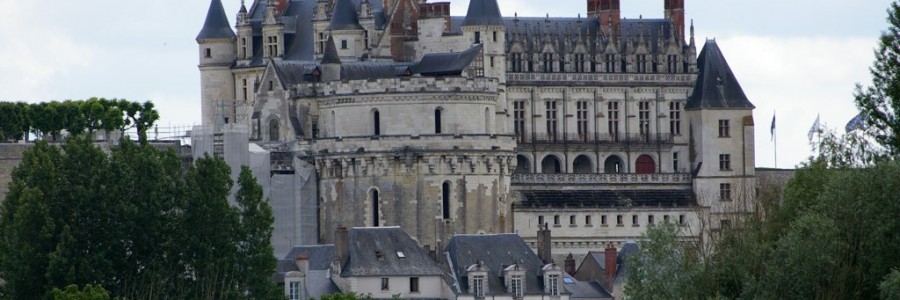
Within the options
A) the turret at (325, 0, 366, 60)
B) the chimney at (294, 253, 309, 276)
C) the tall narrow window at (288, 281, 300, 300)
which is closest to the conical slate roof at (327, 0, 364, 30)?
the turret at (325, 0, 366, 60)

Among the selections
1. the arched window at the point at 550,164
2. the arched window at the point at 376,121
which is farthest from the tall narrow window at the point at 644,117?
the arched window at the point at 376,121

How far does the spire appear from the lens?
406ft

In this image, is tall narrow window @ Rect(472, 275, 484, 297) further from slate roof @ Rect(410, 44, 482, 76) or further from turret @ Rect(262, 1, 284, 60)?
turret @ Rect(262, 1, 284, 60)

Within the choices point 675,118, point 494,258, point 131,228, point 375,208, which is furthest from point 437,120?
point 131,228

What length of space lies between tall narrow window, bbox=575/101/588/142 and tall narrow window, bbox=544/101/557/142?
3.43ft

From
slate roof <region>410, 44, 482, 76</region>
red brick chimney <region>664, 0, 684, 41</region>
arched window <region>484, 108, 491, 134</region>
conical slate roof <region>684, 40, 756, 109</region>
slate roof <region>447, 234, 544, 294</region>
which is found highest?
red brick chimney <region>664, 0, 684, 41</region>

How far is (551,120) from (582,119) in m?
1.48

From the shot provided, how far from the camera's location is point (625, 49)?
438ft

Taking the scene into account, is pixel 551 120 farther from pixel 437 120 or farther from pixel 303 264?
pixel 303 264

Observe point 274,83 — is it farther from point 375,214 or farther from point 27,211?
point 27,211

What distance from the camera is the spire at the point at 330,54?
406 ft

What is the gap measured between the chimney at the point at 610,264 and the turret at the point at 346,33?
61.9 feet

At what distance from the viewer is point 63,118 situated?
13288 centimetres

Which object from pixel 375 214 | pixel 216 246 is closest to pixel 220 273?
pixel 216 246
